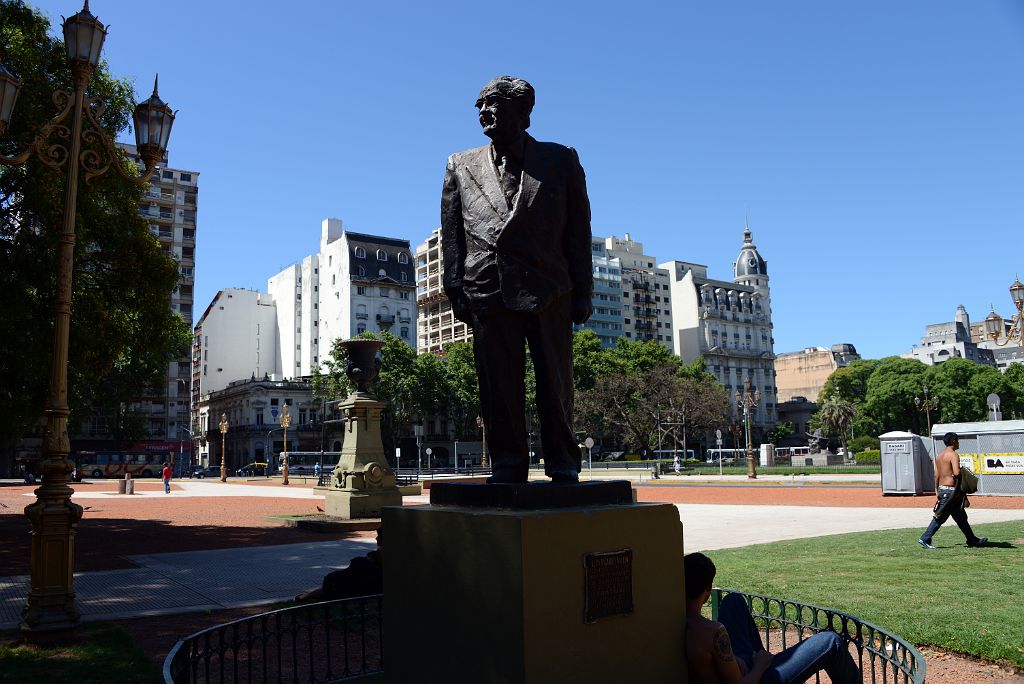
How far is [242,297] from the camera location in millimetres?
91688

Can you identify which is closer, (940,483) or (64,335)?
(64,335)

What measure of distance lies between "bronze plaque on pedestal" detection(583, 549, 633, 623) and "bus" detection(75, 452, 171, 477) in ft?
205

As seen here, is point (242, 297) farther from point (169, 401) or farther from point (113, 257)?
point (113, 257)

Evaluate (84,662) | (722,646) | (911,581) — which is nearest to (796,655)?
(722,646)

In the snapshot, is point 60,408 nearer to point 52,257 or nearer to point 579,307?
point 579,307

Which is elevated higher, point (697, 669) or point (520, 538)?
point (520, 538)

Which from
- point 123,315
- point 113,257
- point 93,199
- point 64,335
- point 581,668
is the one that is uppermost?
point 93,199

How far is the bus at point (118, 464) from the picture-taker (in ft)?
200

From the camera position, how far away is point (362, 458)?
1909 cm

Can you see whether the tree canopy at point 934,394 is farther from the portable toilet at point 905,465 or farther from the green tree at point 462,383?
the portable toilet at point 905,465

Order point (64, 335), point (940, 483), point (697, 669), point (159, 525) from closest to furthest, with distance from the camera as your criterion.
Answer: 1. point (697, 669)
2. point (64, 335)
3. point (940, 483)
4. point (159, 525)

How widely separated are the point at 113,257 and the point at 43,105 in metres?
3.02

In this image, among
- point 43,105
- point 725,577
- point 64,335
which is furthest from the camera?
point 43,105

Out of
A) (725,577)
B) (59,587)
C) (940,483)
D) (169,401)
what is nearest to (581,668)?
(59,587)
